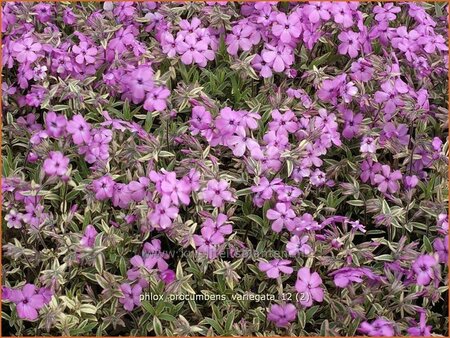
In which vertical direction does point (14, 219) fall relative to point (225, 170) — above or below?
below

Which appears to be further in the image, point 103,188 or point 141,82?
point 141,82

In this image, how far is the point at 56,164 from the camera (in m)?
2.54

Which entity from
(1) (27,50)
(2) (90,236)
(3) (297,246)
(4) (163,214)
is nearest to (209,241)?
(4) (163,214)

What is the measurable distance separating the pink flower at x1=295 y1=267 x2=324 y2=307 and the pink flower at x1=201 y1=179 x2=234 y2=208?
329 mm

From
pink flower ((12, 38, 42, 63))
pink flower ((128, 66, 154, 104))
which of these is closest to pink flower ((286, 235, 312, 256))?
pink flower ((128, 66, 154, 104))

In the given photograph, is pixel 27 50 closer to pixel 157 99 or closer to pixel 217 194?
pixel 157 99

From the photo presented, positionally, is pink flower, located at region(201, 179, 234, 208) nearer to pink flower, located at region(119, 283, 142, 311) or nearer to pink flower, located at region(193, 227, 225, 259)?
pink flower, located at region(193, 227, 225, 259)

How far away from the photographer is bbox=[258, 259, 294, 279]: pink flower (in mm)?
2363

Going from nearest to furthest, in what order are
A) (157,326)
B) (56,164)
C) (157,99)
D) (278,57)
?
(157,326) → (56,164) → (157,99) → (278,57)

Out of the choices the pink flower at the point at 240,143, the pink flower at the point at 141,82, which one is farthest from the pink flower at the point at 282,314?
the pink flower at the point at 141,82

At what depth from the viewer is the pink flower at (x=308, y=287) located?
2332 mm

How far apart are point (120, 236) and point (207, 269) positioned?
0.30 metres

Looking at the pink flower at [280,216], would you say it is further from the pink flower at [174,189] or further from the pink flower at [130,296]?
the pink flower at [130,296]

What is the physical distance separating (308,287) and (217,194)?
408 millimetres
